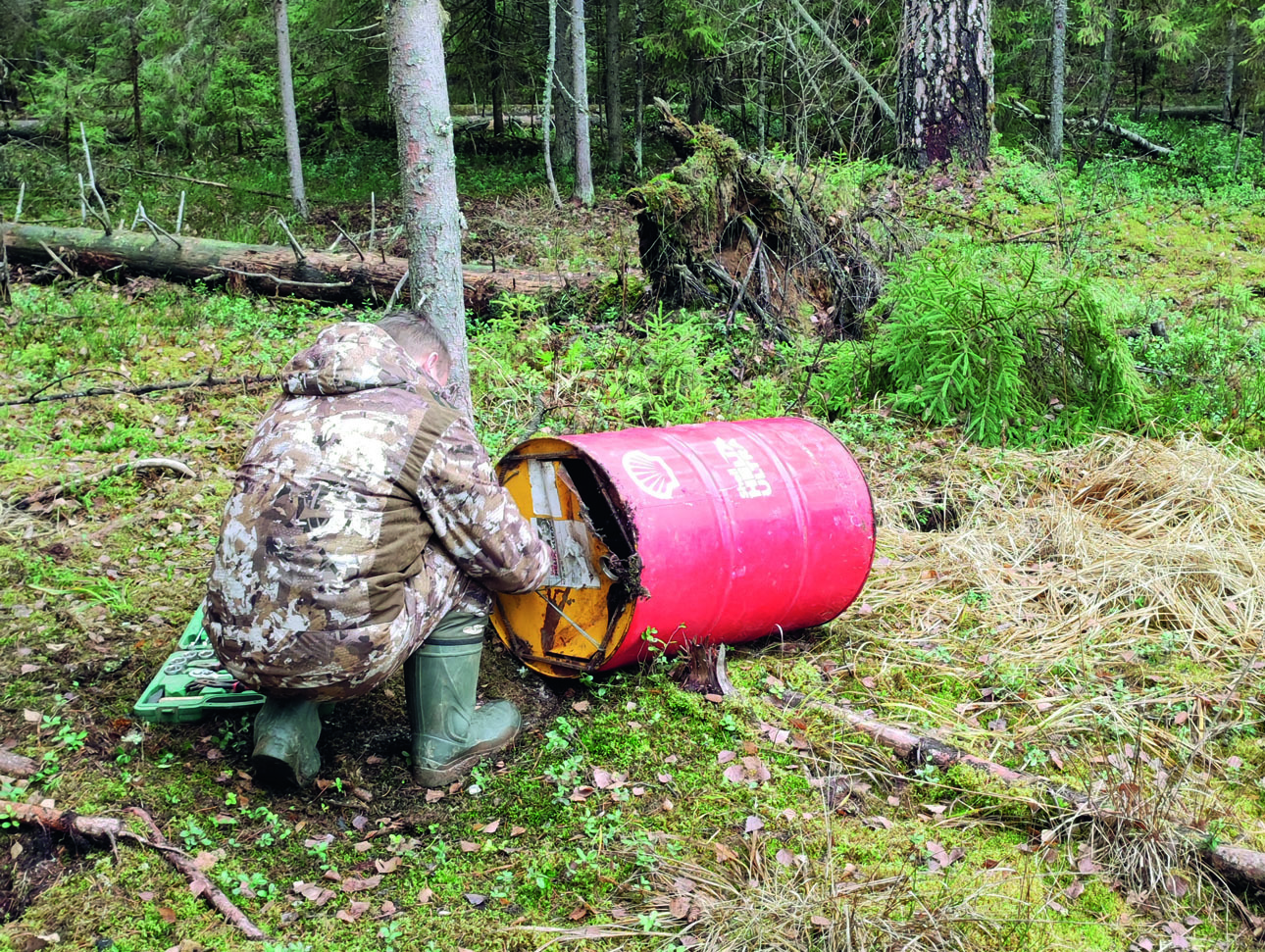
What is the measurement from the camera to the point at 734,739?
3.06 m

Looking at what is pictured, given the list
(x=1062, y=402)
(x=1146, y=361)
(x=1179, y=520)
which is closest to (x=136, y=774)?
(x=1179, y=520)

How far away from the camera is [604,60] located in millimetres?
16391

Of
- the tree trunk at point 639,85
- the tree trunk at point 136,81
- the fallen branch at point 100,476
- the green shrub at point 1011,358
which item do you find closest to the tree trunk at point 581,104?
the tree trunk at point 639,85

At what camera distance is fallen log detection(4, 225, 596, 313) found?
770 cm

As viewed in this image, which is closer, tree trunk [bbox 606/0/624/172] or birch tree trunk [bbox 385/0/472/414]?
birch tree trunk [bbox 385/0/472/414]

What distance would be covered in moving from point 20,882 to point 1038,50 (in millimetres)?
18602

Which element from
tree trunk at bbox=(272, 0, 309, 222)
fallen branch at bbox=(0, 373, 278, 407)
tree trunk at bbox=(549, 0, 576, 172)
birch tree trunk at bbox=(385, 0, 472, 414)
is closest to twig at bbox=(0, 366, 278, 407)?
fallen branch at bbox=(0, 373, 278, 407)

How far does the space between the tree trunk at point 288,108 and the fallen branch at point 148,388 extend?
22.7 ft

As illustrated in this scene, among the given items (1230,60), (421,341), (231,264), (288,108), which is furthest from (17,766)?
(1230,60)

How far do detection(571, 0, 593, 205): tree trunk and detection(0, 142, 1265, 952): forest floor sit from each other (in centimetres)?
868

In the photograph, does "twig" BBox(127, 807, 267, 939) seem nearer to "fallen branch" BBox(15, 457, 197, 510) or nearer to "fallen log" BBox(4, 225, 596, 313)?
"fallen branch" BBox(15, 457, 197, 510)

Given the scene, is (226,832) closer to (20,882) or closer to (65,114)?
(20,882)

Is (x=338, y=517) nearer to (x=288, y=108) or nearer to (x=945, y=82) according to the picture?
(x=945, y=82)

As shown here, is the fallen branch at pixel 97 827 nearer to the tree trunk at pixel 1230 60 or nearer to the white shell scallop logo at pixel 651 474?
the white shell scallop logo at pixel 651 474
